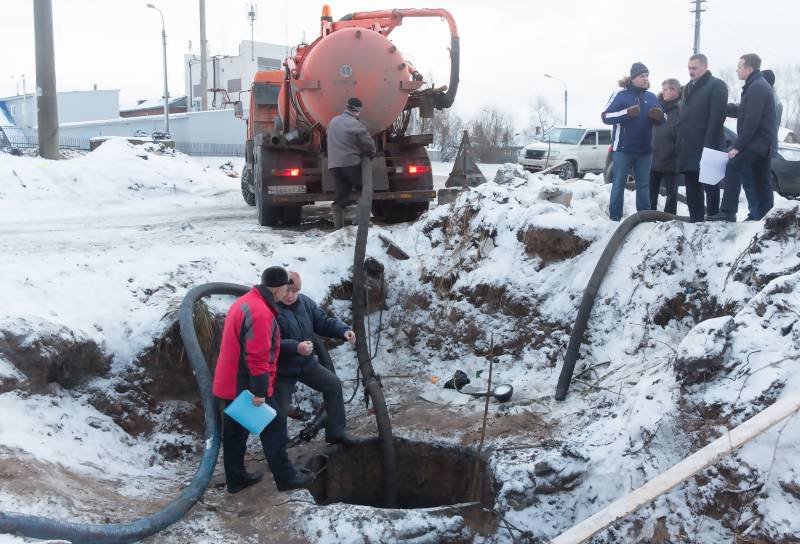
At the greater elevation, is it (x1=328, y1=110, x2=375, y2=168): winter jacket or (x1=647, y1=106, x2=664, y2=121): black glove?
(x1=647, y1=106, x2=664, y2=121): black glove

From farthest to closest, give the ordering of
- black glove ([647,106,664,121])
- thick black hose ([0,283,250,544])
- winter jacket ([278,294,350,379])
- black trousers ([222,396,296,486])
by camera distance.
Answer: black glove ([647,106,664,121]) < winter jacket ([278,294,350,379]) < black trousers ([222,396,296,486]) < thick black hose ([0,283,250,544])

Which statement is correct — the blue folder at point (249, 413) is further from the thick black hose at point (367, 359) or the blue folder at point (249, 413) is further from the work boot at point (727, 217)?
the work boot at point (727, 217)

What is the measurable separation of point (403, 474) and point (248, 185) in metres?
8.17

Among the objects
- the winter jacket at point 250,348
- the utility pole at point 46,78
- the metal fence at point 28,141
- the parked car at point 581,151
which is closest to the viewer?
the winter jacket at point 250,348

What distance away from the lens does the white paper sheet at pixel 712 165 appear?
6.32 meters

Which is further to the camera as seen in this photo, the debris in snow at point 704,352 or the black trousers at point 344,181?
the black trousers at point 344,181

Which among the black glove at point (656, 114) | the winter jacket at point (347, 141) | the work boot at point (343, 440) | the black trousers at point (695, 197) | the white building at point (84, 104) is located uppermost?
the white building at point (84, 104)

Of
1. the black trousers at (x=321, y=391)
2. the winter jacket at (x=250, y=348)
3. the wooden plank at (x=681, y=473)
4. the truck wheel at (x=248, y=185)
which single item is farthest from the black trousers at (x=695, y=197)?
the truck wheel at (x=248, y=185)

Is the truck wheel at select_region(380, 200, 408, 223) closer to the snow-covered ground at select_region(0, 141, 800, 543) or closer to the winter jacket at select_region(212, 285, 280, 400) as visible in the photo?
the snow-covered ground at select_region(0, 141, 800, 543)

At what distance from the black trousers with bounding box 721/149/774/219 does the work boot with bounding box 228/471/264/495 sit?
15.4 feet

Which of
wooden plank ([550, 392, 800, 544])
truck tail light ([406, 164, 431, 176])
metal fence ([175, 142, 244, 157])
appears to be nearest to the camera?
wooden plank ([550, 392, 800, 544])

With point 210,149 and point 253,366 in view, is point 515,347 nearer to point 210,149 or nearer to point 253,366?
point 253,366

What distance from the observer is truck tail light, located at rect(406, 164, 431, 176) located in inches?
394

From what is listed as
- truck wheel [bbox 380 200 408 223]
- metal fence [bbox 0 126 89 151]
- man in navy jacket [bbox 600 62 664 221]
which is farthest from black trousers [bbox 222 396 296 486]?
metal fence [bbox 0 126 89 151]
